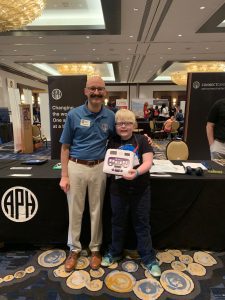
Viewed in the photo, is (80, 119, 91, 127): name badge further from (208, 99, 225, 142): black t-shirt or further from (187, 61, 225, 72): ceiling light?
(187, 61, 225, 72): ceiling light

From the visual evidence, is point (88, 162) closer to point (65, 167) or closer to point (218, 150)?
point (65, 167)

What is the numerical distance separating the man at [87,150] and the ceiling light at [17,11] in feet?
9.44

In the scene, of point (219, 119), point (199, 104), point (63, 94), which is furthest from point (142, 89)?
point (219, 119)

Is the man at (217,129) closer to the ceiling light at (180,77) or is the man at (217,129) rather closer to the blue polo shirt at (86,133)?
the blue polo shirt at (86,133)

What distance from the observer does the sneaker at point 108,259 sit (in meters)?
2.05

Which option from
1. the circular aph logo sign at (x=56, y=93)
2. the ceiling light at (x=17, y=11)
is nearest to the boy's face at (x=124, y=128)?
the circular aph logo sign at (x=56, y=93)

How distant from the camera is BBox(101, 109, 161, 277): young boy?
1.86 metres

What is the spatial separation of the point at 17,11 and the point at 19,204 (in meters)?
3.32

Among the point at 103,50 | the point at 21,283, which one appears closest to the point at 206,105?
the point at 21,283

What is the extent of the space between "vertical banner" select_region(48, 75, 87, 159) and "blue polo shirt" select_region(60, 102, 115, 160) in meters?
1.72

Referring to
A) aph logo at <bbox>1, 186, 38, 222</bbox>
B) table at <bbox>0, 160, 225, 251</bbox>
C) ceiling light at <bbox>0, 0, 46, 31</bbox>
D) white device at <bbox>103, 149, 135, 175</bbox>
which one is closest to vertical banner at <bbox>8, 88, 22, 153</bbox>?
ceiling light at <bbox>0, 0, 46, 31</bbox>

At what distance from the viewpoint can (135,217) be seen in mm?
1957

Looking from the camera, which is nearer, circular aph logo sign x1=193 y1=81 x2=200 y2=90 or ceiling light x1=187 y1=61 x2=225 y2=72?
circular aph logo sign x1=193 y1=81 x2=200 y2=90

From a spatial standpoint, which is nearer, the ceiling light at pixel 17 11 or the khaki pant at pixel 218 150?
the khaki pant at pixel 218 150
